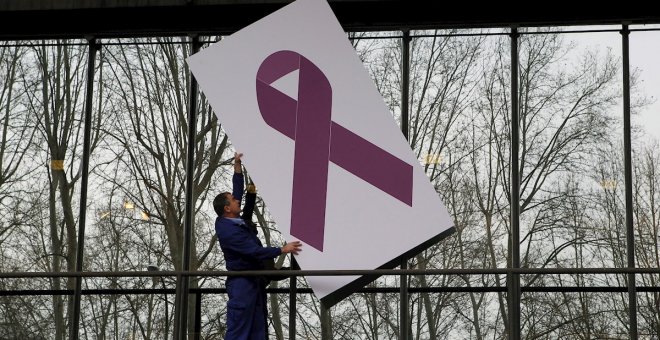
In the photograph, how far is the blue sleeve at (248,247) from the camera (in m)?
9.07

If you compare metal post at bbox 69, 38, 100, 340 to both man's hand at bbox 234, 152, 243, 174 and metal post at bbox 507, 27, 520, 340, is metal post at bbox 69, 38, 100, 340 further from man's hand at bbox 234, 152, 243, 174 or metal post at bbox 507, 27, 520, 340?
metal post at bbox 507, 27, 520, 340

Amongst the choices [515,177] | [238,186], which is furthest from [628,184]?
[238,186]

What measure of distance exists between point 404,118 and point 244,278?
7.68 ft

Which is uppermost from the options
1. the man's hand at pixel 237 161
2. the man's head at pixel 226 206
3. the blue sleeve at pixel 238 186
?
the man's hand at pixel 237 161

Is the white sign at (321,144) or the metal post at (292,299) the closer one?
the white sign at (321,144)

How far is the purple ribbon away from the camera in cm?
938

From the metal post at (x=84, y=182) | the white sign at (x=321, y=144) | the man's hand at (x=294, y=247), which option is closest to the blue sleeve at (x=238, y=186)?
the white sign at (x=321, y=144)

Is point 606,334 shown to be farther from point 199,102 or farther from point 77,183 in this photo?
point 77,183

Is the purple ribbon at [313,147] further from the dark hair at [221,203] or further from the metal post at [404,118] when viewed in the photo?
the metal post at [404,118]

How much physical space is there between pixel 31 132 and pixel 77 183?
0.69 m

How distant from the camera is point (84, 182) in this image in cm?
1087

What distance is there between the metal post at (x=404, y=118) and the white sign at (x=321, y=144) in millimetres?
651

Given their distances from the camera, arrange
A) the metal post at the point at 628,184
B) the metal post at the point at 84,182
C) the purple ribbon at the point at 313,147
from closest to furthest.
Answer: the purple ribbon at the point at 313,147
the metal post at the point at 628,184
the metal post at the point at 84,182

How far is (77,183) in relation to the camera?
10.9 metres
